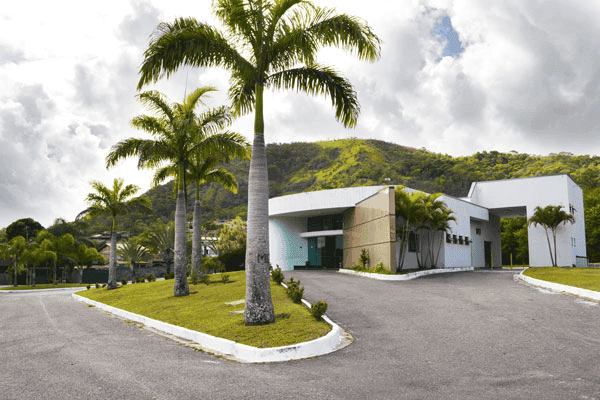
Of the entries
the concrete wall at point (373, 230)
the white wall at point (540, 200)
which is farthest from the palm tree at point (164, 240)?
the white wall at point (540, 200)

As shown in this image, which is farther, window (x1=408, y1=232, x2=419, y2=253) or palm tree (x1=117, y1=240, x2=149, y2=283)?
palm tree (x1=117, y1=240, x2=149, y2=283)

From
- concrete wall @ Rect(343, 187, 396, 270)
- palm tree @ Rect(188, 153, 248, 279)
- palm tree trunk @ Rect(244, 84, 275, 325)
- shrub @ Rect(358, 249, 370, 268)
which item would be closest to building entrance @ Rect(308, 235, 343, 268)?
concrete wall @ Rect(343, 187, 396, 270)

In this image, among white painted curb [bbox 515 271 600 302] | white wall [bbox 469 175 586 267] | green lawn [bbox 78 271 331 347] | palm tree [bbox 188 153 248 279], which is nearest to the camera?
green lawn [bbox 78 271 331 347]

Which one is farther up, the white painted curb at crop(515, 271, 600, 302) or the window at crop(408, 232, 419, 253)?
the window at crop(408, 232, 419, 253)

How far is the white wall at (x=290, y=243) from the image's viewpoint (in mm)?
41219

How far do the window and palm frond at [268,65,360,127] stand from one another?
710 inches

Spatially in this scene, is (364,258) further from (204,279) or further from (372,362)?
(372,362)

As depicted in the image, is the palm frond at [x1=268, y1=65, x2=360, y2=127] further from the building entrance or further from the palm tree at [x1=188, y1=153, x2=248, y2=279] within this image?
the building entrance

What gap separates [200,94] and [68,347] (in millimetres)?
14072

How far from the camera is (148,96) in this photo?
1995 cm

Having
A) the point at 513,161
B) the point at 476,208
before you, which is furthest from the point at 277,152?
the point at 476,208

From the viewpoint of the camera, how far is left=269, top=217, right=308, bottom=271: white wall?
41219 mm

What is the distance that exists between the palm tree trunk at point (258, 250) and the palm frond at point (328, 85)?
1.95m

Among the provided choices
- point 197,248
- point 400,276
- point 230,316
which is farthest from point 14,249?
point 230,316
